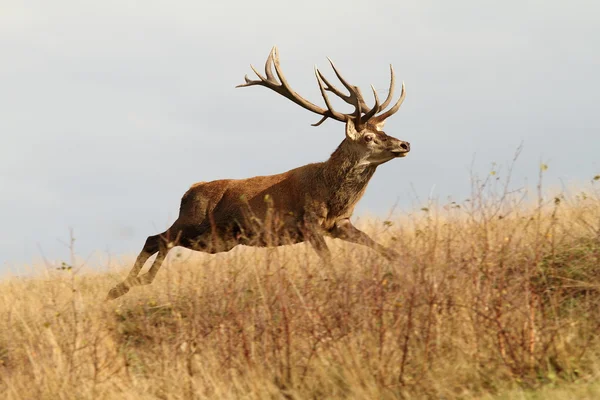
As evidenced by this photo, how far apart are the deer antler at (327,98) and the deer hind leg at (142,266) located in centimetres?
227

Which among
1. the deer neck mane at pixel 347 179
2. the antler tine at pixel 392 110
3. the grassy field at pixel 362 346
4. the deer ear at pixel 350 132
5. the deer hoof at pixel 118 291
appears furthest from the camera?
the antler tine at pixel 392 110

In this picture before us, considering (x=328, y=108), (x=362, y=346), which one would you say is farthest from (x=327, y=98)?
(x=362, y=346)

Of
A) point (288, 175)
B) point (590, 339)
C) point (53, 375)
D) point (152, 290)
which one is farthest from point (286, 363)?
point (288, 175)

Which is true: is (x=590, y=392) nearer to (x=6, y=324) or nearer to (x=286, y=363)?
(x=286, y=363)

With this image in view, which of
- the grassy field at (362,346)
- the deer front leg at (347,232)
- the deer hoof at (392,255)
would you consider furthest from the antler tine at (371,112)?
the grassy field at (362,346)

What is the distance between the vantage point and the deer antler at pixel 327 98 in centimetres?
1022

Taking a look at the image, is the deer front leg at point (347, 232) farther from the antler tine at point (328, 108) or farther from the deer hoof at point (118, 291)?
the deer hoof at point (118, 291)

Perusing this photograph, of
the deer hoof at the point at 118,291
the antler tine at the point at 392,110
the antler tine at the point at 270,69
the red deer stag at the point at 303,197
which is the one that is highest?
the antler tine at the point at 270,69

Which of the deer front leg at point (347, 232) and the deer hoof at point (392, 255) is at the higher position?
the deer front leg at point (347, 232)

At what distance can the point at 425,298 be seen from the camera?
630 centimetres

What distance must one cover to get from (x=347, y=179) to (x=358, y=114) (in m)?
0.81

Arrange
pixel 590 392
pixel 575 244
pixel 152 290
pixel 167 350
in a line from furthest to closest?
pixel 152 290
pixel 575 244
pixel 167 350
pixel 590 392

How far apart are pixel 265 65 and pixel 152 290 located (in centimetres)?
326

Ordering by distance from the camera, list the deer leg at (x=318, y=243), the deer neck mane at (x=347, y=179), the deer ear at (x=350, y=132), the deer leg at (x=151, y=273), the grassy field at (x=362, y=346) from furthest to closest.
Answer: the deer ear at (x=350, y=132)
the deer neck mane at (x=347, y=179)
the deer leg at (x=151, y=273)
the deer leg at (x=318, y=243)
the grassy field at (x=362, y=346)
